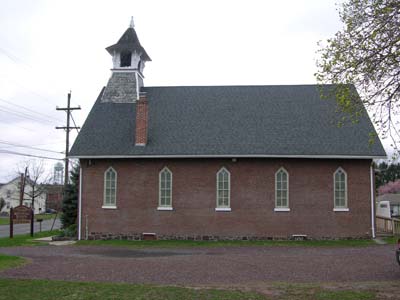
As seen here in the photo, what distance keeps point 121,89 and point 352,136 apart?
13394 millimetres

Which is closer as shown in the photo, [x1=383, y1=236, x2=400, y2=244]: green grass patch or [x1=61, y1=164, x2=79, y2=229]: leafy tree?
[x1=383, y1=236, x2=400, y2=244]: green grass patch

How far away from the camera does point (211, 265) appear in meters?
15.7

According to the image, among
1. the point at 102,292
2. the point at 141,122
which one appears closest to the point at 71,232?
Result: the point at 141,122

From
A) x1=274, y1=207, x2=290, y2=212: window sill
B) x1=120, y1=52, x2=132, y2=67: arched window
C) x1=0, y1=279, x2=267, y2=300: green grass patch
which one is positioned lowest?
x1=0, y1=279, x2=267, y2=300: green grass patch

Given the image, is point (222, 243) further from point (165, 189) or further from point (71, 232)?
point (71, 232)

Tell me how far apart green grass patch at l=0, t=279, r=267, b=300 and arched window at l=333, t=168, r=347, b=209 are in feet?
47.7

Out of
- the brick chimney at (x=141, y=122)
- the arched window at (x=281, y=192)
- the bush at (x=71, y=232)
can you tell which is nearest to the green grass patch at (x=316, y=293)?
the arched window at (x=281, y=192)

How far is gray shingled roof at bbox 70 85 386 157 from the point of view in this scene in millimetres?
24484

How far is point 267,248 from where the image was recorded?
21516mm

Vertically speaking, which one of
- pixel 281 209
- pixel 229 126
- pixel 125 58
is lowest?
pixel 281 209

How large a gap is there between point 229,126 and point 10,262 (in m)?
13.6

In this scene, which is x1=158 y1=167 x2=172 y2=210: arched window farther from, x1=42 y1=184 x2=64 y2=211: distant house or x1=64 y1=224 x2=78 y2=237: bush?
x1=42 y1=184 x2=64 y2=211: distant house

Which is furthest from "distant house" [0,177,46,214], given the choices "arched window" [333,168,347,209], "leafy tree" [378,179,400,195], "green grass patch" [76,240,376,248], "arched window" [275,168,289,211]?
"arched window" [333,168,347,209]

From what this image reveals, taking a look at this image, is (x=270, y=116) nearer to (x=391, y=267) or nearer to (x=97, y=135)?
(x=97, y=135)
